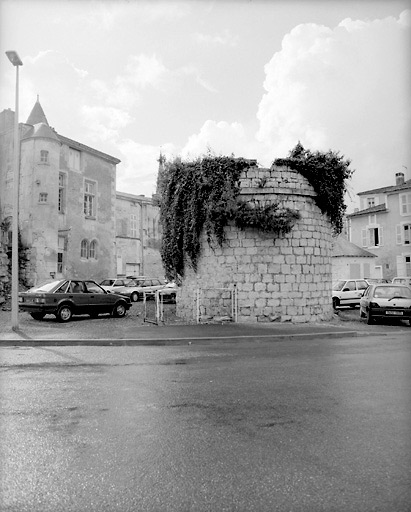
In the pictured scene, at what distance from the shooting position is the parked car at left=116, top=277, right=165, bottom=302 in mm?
26547

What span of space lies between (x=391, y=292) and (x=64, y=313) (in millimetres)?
11639

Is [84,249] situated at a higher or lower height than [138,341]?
higher

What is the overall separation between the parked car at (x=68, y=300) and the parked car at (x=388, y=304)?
29.4 feet

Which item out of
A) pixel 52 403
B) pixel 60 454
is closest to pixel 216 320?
pixel 52 403

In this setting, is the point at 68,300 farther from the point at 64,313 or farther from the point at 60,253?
the point at 60,253

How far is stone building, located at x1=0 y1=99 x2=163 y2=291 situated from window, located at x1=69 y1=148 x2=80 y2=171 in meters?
0.05

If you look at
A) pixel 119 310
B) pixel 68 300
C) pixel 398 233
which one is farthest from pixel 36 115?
pixel 398 233

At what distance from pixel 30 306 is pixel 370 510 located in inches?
562

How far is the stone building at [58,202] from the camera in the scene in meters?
26.0

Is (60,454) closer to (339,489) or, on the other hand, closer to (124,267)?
(339,489)

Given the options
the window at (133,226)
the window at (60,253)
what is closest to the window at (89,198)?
the window at (60,253)

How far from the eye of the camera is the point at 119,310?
56.9ft

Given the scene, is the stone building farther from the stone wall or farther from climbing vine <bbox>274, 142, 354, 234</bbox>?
climbing vine <bbox>274, 142, 354, 234</bbox>

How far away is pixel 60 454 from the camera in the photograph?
138 inches
